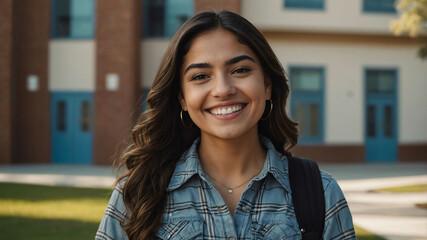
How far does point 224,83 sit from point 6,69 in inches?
746

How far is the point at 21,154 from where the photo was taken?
19.9m

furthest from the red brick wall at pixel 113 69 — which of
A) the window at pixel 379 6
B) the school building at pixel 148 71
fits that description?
the window at pixel 379 6

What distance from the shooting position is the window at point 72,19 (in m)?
20.0

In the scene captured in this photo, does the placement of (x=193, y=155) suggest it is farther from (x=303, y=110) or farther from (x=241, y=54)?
(x=303, y=110)

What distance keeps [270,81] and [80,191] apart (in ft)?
32.6

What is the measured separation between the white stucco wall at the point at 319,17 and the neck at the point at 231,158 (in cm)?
1762

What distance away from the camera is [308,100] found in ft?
67.5

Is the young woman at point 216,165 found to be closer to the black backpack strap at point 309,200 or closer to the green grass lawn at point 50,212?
the black backpack strap at point 309,200

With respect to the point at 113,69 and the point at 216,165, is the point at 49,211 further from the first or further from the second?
the point at 113,69

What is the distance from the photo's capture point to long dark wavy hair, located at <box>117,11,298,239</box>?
220 cm

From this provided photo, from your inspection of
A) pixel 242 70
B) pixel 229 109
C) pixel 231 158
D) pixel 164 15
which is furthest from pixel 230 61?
pixel 164 15

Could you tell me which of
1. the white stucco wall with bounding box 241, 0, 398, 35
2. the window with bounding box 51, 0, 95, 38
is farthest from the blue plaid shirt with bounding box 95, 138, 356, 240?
the window with bounding box 51, 0, 95, 38

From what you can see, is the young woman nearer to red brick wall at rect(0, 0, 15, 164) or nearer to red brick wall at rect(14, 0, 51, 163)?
red brick wall at rect(0, 0, 15, 164)

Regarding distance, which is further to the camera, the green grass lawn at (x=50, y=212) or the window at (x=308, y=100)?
the window at (x=308, y=100)
